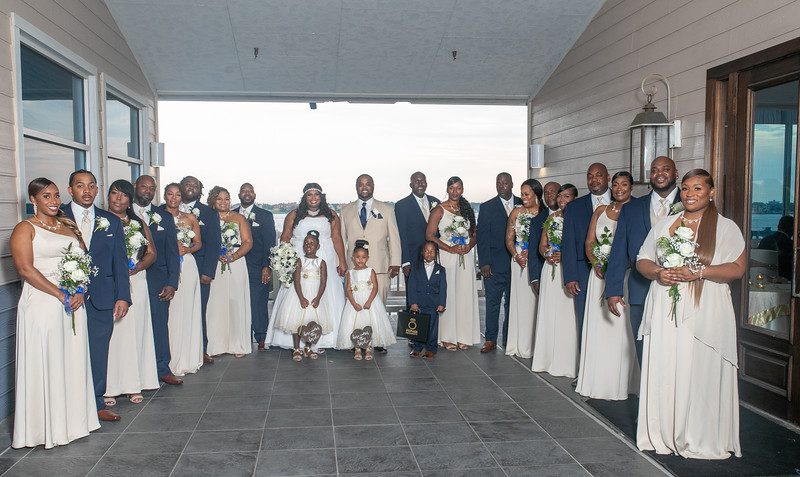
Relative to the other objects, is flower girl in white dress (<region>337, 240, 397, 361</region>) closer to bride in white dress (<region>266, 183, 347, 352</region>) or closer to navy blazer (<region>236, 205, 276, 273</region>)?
bride in white dress (<region>266, 183, 347, 352</region>)

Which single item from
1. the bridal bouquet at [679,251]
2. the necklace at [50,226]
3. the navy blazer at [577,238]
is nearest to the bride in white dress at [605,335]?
the navy blazer at [577,238]

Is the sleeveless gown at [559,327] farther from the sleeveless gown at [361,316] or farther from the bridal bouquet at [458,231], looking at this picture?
the sleeveless gown at [361,316]

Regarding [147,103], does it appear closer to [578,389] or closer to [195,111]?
[195,111]

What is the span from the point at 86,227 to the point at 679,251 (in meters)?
3.81

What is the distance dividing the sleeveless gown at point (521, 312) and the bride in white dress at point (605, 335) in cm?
139

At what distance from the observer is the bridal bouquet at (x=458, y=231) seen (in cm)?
681

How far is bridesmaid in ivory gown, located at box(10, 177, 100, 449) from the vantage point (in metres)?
4.05

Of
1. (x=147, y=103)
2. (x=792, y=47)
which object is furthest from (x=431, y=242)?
(x=147, y=103)

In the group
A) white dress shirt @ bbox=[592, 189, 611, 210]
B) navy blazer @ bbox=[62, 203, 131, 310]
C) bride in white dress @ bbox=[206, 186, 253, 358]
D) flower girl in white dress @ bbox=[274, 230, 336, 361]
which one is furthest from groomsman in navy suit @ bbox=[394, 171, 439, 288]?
navy blazer @ bbox=[62, 203, 131, 310]

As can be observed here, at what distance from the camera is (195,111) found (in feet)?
32.7

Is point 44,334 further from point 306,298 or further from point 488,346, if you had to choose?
point 488,346

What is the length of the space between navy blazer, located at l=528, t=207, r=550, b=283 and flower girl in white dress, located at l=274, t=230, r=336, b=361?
2.03 metres

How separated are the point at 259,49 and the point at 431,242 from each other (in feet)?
11.5

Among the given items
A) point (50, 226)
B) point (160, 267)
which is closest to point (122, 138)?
point (160, 267)
